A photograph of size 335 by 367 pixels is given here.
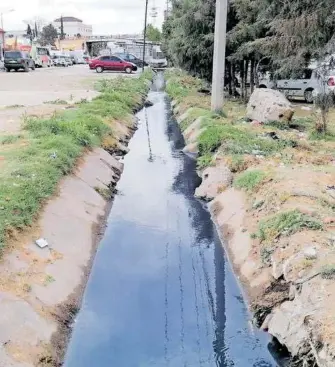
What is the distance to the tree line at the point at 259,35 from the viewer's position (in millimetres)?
13898

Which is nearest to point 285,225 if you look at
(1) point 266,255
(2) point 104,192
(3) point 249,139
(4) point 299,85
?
(1) point 266,255

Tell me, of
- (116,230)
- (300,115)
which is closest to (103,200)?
(116,230)

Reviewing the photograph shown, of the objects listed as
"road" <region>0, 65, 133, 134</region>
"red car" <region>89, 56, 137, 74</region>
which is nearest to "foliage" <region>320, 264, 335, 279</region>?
"road" <region>0, 65, 133, 134</region>

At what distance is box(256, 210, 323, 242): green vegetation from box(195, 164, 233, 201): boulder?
9.65 feet

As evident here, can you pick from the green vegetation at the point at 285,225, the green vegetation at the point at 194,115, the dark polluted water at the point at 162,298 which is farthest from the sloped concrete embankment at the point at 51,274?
the green vegetation at the point at 194,115

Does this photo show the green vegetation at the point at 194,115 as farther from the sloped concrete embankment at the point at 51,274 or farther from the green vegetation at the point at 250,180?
the sloped concrete embankment at the point at 51,274

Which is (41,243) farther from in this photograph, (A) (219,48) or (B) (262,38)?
(B) (262,38)

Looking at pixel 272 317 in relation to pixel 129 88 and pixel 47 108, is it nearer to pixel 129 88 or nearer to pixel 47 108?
pixel 47 108

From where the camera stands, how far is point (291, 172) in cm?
966

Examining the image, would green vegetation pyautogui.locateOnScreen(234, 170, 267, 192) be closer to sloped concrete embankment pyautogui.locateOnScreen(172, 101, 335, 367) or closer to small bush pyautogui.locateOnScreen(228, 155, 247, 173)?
sloped concrete embankment pyautogui.locateOnScreen(172, 101, 335, 367)

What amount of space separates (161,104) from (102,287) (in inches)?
850

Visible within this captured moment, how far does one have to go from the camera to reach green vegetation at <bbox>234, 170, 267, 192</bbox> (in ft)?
30.4

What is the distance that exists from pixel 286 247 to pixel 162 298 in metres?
1.68

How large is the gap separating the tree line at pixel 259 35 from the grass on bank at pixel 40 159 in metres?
5.64
